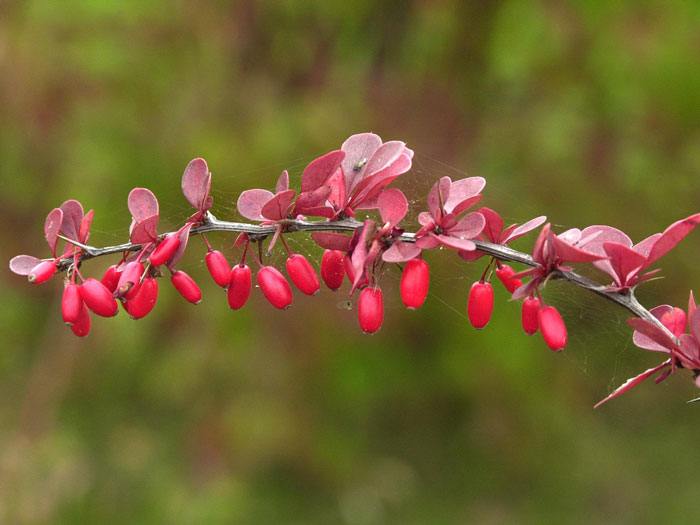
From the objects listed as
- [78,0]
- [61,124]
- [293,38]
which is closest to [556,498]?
[293,38]

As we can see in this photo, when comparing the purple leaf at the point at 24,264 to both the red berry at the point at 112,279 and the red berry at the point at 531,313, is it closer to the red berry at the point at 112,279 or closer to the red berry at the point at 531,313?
the red berry at the point at 112,279

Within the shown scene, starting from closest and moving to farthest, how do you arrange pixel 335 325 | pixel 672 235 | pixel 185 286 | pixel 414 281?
1. pixel 672 235
2. pixel 414 281
3. pixel 185 286
4. pixel 335 325

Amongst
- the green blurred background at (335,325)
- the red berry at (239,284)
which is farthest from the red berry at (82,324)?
the green blurred background at (335,325)

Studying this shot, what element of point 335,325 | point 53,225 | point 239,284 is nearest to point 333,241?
point 239,284

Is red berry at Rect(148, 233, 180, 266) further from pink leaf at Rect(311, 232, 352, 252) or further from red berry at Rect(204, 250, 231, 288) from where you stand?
pink leaf at Rect(311, 232, 352, 252)

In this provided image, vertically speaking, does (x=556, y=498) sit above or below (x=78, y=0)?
below

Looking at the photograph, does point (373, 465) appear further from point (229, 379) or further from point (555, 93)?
point (555, 93)

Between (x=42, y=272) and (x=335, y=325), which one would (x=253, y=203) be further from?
(x=335, y=325)
